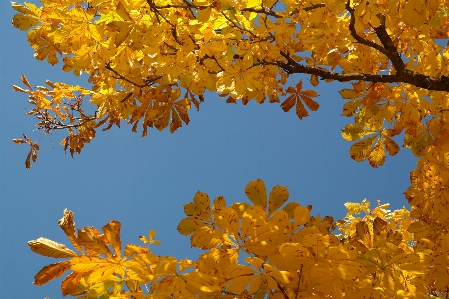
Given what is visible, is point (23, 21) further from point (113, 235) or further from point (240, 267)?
point (240, 267)

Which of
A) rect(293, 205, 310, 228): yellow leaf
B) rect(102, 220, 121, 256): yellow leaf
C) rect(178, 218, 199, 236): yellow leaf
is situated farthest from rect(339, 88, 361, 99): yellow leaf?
rect(102, 220, 121, 256): yellow leaf

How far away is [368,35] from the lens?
9.34ft

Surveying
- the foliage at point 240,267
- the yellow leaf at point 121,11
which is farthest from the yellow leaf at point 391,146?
the yellow leaf at point 121,11

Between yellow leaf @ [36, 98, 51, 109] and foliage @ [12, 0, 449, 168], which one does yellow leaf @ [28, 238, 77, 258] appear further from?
yellow leaf @ [36, 98, 51, 109]

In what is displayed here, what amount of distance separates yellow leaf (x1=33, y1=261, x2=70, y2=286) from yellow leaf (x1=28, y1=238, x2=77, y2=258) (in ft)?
0.17

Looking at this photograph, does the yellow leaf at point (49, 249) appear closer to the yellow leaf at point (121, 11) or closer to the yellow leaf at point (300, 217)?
the yellow leaf at point (300, 217)

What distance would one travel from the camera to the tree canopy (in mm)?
1178

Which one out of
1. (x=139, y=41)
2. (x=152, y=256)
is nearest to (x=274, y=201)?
(x=152, y=256)

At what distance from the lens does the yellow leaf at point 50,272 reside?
1.19m

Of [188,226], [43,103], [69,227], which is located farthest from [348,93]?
[43,103]

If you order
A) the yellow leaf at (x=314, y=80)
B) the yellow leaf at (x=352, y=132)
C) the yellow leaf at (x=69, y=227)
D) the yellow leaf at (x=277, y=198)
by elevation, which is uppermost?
the yellow leaf at (x=314, y=80)

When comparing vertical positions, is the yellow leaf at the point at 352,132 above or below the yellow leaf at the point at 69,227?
above

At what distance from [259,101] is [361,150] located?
2.65 feet

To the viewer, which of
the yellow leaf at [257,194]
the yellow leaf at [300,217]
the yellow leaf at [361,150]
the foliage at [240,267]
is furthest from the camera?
the yellow leaf at [361,150]
